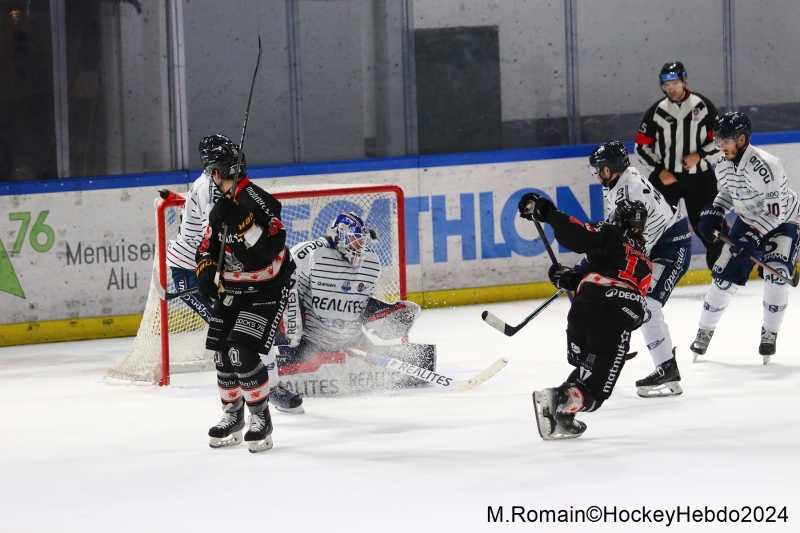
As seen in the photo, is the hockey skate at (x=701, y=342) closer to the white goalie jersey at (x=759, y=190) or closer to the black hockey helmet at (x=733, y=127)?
the white goalie jersey at (x=759, y=190)

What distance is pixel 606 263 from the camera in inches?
161

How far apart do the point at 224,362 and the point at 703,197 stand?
163 inches

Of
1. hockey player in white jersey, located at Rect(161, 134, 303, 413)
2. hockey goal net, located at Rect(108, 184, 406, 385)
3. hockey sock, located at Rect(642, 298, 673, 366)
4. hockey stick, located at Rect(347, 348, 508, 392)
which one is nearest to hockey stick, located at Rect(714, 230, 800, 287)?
hockey sock, located at Rect(642, 298, 673, 366)

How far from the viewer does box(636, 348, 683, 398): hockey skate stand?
4812 millimetres

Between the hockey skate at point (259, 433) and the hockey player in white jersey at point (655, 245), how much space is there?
58.8 inches

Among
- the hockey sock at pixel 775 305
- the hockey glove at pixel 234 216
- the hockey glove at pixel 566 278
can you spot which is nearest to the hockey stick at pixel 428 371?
the hockey glove at pixel 566 278

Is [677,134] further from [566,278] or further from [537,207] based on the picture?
[537,207]

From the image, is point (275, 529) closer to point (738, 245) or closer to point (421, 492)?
point (421, 492)

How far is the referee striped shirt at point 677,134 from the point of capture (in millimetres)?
7293

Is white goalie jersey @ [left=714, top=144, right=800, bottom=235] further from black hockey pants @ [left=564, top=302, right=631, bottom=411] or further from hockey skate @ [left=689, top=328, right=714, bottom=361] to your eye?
black hockey pants @ [left=564, top=302, right=631, bottom=411]

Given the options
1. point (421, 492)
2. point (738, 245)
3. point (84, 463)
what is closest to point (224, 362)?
point (84, 463)

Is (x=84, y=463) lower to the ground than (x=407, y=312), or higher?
lower

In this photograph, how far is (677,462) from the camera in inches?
149

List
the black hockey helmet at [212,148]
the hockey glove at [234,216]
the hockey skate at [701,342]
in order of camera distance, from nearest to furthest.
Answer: the hockey glove at [234,216]
the black hockey helmet at [212,148]
the hockey skate at [701,342]
